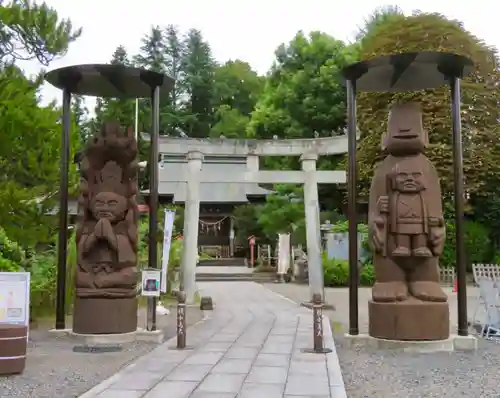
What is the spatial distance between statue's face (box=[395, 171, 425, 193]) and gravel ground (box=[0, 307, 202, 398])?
4.33 meters

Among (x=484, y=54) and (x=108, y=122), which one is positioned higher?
(x=484, y=54)

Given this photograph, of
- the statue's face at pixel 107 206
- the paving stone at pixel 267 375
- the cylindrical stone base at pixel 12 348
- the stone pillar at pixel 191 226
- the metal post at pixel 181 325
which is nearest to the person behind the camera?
the paving stone at pixel 267 375

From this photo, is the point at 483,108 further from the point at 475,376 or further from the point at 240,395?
the point at 240,395

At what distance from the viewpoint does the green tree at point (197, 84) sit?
137 ft

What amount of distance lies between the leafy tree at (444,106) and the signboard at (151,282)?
51.6 ft

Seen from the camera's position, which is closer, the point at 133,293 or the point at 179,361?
the point at 179,361

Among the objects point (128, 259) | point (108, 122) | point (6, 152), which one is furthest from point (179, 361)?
point (6, 152)

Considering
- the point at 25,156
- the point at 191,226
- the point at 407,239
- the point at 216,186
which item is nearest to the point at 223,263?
the point at 216,186

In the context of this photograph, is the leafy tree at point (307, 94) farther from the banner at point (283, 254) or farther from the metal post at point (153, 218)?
the metal post at point (153, 218)

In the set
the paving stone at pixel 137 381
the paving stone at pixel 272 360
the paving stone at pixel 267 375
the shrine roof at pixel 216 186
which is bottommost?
the paving stone at pixel 272 360

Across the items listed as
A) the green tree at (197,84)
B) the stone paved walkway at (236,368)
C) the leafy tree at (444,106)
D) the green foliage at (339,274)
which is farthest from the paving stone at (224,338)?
the green tree at (197,84)

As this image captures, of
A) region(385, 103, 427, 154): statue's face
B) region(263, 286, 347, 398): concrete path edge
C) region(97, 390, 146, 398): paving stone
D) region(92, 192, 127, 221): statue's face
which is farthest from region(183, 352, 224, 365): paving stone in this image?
region(385, 103, 427, 154): statue's face

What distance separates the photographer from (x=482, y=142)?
2258cm

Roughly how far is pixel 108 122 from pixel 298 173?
6756 millimetres
